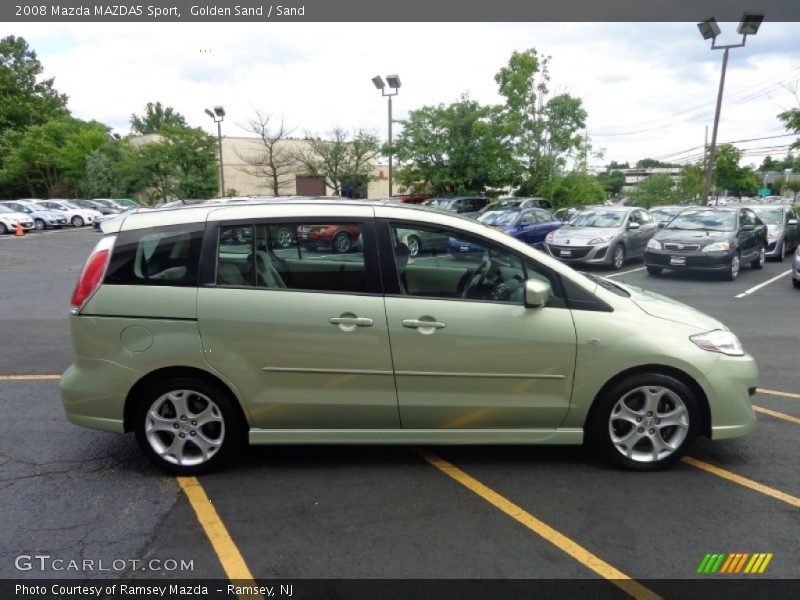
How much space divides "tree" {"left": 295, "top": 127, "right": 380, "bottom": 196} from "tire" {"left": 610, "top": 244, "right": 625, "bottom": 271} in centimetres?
2326

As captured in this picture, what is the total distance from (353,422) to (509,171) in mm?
26151

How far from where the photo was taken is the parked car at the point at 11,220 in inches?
1182

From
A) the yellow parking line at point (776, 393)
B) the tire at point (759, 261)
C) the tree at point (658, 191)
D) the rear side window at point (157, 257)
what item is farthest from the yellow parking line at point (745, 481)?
the tree at point (658, 191)

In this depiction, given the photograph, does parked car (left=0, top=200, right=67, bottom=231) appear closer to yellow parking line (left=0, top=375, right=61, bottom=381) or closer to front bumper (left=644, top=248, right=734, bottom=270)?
yellow parking line (left=0, top=375, right=61, bottom=381)

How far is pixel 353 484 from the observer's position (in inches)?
149

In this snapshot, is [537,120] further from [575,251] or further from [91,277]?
[91,277]

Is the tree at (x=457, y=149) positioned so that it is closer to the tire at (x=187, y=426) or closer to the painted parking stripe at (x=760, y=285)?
the painted parking stripe at (x=760, y=285)

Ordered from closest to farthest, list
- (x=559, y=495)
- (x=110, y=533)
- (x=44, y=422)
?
(x=110, y=533) → (x=559, y=495) → (x=44, y=422)

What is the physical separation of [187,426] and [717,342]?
3605mm

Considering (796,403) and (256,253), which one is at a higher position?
(256,253)

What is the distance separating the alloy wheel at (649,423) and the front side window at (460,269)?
0.90 meters

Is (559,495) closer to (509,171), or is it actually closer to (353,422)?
(353,422)

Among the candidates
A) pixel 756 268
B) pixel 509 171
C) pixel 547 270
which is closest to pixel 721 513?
pixel 547 270

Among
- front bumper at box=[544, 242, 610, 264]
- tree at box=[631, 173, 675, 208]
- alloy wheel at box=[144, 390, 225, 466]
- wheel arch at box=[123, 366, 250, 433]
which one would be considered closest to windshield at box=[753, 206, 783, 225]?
front bumper at box=[544, 242, 610, 264]
